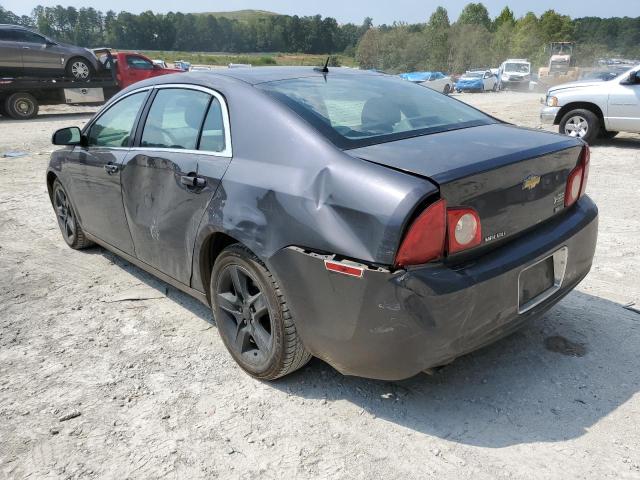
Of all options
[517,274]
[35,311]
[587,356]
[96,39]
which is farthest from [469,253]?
[96,39]

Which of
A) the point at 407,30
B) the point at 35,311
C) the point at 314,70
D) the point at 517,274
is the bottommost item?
the point at 35,311

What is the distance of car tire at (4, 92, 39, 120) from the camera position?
16234 mm

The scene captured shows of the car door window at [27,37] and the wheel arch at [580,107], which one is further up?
the car door window at [27,37]

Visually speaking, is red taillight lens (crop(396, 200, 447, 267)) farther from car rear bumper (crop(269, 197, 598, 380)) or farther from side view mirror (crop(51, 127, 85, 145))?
side view mirror (crop(51, 127, 85, 145))

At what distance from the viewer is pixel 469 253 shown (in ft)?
7.44

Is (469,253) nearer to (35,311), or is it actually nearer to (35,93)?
(35,311)

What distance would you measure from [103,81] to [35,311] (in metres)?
16.5

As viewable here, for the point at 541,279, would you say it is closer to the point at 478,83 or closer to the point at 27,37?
the point at 27,37

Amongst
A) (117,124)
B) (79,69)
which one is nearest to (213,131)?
(117,124)

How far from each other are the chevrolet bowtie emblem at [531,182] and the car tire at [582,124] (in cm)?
843

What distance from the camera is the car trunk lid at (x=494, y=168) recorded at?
2.22 meters

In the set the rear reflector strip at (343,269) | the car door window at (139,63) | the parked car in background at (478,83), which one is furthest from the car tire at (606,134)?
the parked car in background at (478,83)

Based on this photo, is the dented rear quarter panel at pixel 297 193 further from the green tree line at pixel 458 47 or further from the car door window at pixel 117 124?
the green tree line at pixel 458 47

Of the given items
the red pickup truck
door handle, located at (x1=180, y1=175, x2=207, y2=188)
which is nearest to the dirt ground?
door handle, located at (x1=180, y1=175, x2=207, y2=188)
